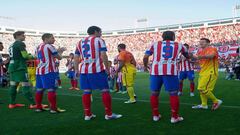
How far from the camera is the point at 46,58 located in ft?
23.0

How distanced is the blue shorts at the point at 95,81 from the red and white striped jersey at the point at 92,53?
0.09m

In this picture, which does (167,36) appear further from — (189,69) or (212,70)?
(189,69)

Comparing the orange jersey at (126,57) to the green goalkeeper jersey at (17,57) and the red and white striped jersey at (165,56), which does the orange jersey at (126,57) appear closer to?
the green goalkeeper jersey at (17,57)

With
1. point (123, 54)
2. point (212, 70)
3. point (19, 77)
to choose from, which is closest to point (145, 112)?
point (212, 70)

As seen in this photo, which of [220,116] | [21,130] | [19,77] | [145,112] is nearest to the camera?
[21,130]

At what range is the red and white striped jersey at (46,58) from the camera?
696 centimetres

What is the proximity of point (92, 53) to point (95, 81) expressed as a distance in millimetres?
593

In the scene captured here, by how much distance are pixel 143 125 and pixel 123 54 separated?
3.75 m

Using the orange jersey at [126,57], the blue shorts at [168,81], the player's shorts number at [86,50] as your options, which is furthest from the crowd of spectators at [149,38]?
the player's shorts number at [86,50]

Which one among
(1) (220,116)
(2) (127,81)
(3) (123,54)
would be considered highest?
(3) (123,54)

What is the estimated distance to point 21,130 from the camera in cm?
530

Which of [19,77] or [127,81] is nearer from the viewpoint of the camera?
[19,77]

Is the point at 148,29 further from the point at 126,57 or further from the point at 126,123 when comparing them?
the point at 126,123

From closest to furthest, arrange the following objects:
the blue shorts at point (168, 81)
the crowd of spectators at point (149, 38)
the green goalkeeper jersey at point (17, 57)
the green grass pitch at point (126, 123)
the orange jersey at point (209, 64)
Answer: the green grass pitch at point (126, 123), the blue shorts at point (168, 81), the orange jersey at point (209, 64), the green goalkeeper jersey at point (17, 57), the crowd of spectators at point (149, 38)
